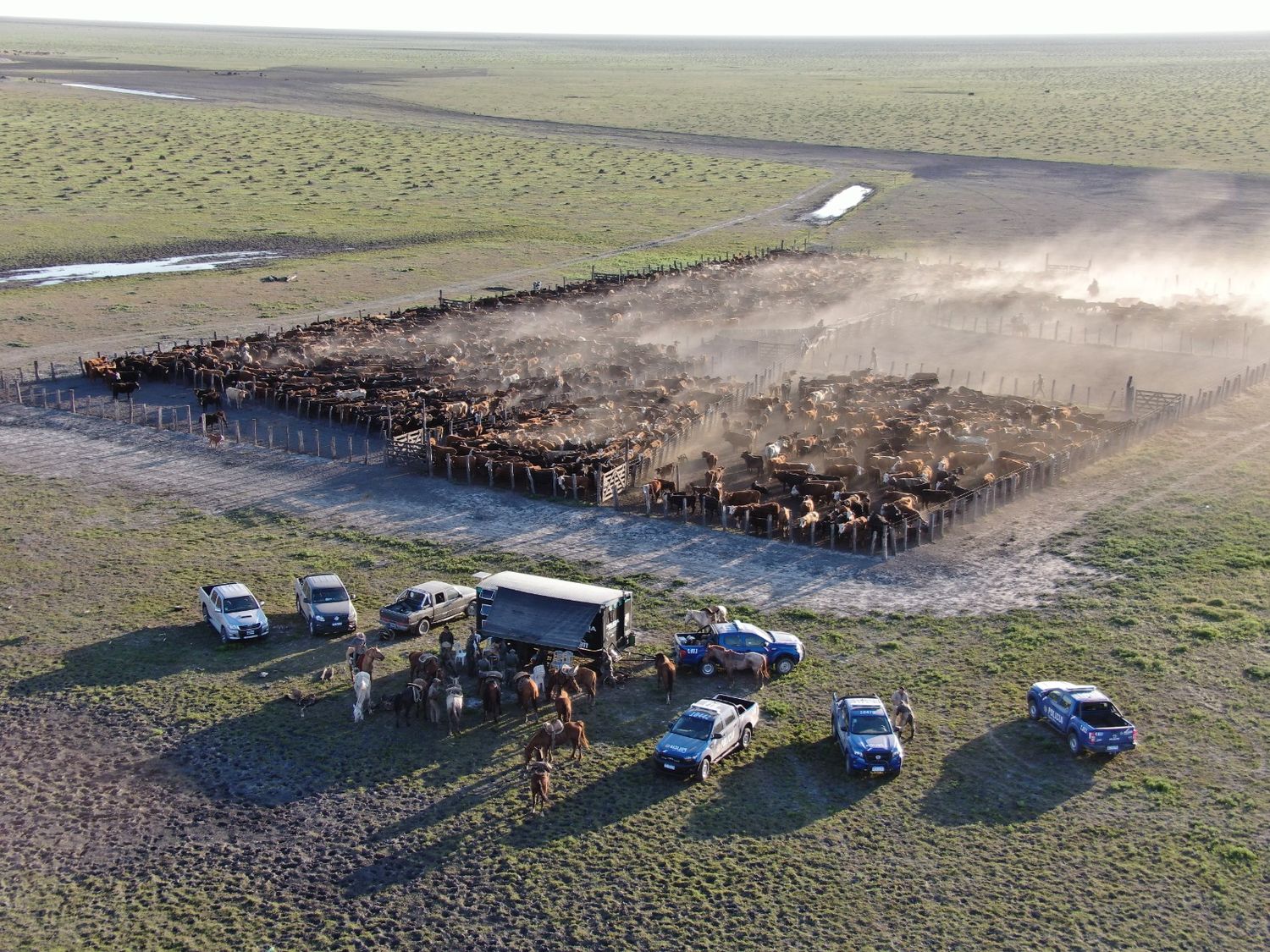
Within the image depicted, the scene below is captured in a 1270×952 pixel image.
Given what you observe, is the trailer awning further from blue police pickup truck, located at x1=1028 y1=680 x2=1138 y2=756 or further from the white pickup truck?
blue police pickup truck, located at x1=1028 y1=680 x2=1138 y2=756

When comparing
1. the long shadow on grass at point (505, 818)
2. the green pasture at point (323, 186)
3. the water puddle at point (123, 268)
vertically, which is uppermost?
the green pasture at point (323, 186)

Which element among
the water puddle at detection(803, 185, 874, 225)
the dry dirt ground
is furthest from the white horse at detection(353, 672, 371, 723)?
the water puddle at detection(803, 185, 874, 225)

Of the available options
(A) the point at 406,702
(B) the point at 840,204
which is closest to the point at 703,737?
(A) the point at 406,702

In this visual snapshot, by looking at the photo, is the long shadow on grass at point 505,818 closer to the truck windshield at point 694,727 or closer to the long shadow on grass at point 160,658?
the truck windshield at point 694,727

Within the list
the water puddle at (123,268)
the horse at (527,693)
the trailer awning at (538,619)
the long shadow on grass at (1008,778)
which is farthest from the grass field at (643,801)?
the water puddle at (123,268)

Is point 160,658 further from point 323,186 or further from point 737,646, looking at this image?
point 323,186

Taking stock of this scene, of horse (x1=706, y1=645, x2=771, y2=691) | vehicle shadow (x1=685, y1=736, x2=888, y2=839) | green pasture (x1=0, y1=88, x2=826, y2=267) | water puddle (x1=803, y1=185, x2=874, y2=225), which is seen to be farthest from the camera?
water puddle (x1=803, y1=185, x2=874, y2=225)
